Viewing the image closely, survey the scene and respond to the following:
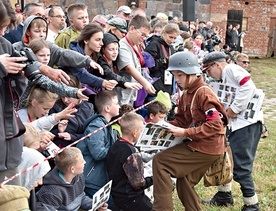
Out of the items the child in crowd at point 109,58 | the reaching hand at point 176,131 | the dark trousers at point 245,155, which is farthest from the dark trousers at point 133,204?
A: the child in crowd at point 109,58

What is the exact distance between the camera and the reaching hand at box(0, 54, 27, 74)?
8.86 ft

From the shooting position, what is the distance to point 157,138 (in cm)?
414

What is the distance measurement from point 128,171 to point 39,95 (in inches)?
40.2

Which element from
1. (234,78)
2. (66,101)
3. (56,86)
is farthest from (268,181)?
(56,86)

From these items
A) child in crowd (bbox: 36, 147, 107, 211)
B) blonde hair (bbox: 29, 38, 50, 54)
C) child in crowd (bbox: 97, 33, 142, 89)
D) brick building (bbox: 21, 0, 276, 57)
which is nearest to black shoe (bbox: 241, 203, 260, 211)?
child in crowd (bbox: 97, 33, 142, 89)

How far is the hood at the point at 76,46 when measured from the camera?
495 cm

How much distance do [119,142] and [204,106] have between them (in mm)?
843

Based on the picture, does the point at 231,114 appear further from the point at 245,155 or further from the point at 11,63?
the point at 11,63

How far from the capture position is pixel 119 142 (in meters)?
4.27

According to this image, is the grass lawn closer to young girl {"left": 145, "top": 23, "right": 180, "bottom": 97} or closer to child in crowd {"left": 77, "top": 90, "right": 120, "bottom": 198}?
child in crowd {"left": 77, "top": 90, "right": 120, "bottom": 198}

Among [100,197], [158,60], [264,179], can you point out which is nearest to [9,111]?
[100,197]

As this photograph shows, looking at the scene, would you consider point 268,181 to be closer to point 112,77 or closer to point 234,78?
point 234,78

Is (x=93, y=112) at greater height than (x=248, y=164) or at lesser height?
greater

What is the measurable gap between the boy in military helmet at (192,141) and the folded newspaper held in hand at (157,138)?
62 mm
